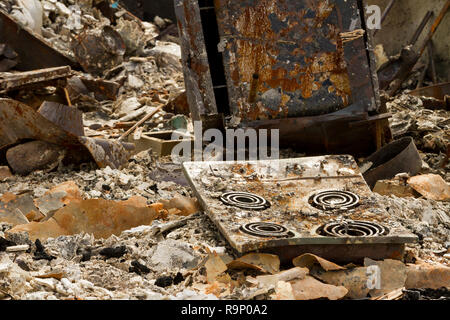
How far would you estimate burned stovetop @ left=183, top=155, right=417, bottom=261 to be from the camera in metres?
3.02

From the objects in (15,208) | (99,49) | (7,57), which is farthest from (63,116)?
(99,49)

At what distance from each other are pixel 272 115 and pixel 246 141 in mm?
367

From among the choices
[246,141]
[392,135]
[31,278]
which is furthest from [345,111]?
[31,278]

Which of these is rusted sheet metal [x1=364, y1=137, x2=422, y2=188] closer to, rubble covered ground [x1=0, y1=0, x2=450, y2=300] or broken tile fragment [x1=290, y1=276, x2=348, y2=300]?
rubble covered ground [x1=0, y1=0, x2=450, y2=300]

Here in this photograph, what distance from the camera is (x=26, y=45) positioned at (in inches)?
352

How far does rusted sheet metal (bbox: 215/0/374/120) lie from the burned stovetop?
1.34 meters

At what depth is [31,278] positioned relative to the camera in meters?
2.67

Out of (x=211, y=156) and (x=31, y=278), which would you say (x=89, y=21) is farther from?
(x=31, y=278)

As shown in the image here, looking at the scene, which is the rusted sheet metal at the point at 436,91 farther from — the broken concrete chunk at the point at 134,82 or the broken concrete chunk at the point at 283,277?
the broken concrete chunk at the point at 283,277

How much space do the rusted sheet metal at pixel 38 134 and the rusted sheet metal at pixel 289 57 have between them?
1304mm

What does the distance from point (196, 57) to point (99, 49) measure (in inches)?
211

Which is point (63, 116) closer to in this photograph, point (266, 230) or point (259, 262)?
point (266, 230)

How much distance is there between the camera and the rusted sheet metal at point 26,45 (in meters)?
8.76

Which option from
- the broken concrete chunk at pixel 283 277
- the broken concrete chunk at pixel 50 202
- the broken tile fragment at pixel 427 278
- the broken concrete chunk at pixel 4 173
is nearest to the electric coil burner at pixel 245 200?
the broken concrete chunk at pixel 283 277
